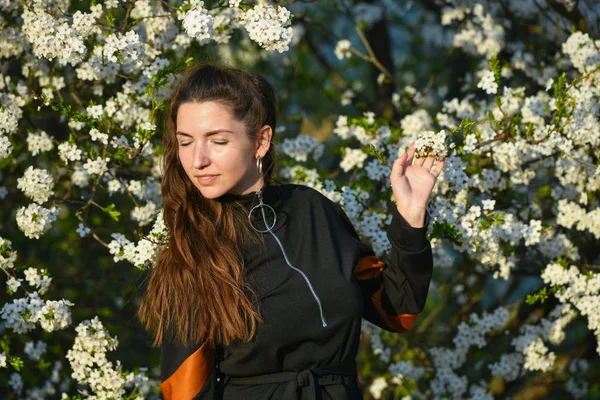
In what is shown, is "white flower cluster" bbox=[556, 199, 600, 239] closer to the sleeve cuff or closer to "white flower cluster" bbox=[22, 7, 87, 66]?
the sleeve cuff

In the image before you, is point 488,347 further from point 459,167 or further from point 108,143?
point 108,143

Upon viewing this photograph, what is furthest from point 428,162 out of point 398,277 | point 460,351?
point 460,351

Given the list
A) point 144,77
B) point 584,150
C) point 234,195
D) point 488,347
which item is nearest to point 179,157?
point 234,195

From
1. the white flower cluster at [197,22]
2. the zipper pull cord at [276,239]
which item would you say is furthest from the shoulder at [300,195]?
the white flower cluster at [197,22]

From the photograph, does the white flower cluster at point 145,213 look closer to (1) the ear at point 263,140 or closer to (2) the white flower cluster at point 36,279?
(2) the white flower cluster at point 36,279

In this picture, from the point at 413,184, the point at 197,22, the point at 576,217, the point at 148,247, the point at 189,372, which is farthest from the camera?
the point at 576,217

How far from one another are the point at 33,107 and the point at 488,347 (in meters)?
2.83

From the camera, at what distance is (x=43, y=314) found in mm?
3346

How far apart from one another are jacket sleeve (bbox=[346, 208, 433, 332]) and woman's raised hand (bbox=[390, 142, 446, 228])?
30 mm

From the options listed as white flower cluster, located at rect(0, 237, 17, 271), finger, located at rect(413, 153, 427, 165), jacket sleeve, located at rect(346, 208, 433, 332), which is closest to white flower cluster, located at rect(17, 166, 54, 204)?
white flower cluster, located at rect(0, 237, 17, 271)

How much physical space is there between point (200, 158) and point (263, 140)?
27cm

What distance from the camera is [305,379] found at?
2605mm

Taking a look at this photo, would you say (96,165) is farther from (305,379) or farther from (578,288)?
(578,288)

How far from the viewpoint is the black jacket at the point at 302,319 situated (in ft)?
8.49
